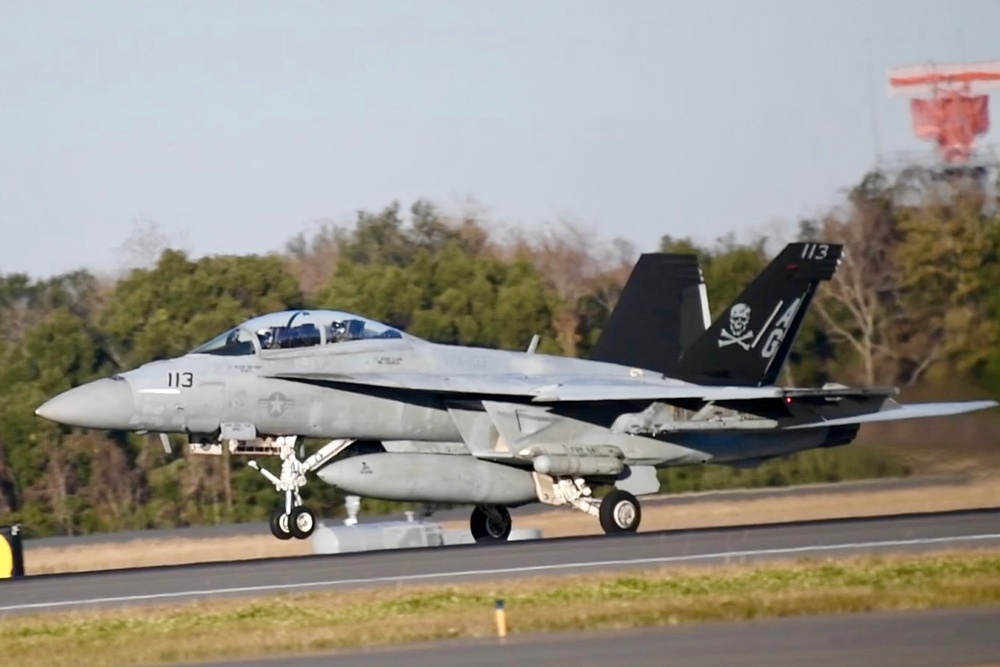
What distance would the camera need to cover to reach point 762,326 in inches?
912

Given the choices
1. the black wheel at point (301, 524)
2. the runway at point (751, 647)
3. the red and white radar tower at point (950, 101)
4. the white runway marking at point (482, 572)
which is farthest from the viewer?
the red and white radar tower at point (950, 101)

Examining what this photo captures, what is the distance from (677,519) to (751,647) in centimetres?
1537

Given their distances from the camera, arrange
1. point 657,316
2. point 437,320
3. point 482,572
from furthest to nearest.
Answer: point 437,320, point 657,316, point 482,572

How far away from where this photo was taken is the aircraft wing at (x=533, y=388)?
20516 mm

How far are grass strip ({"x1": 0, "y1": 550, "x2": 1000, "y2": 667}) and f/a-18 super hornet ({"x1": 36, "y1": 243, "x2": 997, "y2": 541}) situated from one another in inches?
209

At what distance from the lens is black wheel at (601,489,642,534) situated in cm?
2073

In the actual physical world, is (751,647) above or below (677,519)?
below

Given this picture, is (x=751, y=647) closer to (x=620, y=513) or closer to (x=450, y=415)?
(x=620, y=513)

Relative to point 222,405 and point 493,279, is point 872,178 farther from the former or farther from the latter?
point 222,405

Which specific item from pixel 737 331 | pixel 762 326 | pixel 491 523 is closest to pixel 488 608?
pixel 491 523

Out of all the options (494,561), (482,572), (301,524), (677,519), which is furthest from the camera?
(677,519)

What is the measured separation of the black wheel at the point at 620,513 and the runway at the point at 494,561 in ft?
5.39

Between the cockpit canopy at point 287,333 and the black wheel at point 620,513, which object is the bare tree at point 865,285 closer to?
the black wheel at point 620,513

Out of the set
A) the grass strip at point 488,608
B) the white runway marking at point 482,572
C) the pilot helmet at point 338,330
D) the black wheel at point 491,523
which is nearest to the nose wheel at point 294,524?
the pilot helmet at point 338,330
